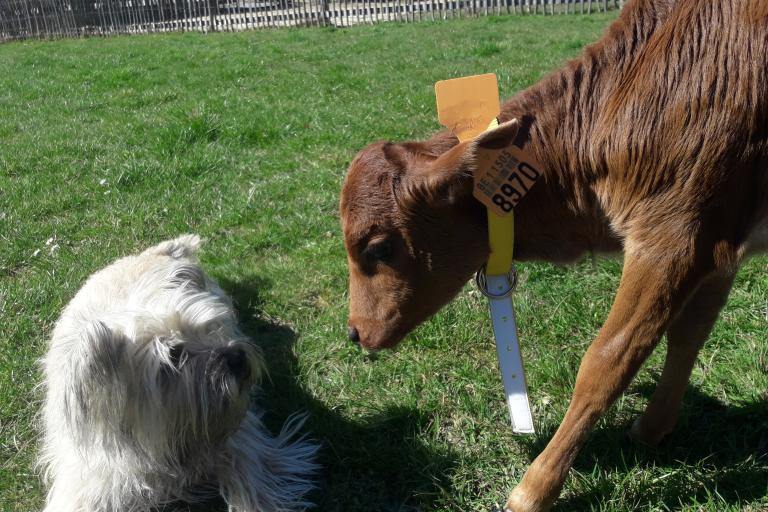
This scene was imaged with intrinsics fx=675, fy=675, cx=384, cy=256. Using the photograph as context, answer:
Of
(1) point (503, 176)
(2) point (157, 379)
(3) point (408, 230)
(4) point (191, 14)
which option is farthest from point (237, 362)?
(4) point (191, 14)

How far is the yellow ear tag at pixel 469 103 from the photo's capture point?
8.52 feet

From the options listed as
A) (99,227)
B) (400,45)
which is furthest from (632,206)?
(400,45)

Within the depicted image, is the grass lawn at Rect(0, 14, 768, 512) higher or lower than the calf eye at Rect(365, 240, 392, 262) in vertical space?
lower

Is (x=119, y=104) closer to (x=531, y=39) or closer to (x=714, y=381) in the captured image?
(x=531, y=39)

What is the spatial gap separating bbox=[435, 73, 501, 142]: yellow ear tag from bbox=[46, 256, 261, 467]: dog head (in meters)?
1.24

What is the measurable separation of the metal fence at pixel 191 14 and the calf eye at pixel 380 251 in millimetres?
18367

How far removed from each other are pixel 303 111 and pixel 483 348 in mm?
5062

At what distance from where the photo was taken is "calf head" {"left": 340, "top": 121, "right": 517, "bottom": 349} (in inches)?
99.4

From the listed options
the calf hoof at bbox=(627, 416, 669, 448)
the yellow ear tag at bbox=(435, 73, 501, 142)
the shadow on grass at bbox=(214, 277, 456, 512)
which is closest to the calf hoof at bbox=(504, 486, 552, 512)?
the shadow on grass at bbox=(214, 277, 456, 512)

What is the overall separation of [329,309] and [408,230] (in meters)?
1.76

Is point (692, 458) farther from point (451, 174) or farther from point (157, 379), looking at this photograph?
point (157, 379)

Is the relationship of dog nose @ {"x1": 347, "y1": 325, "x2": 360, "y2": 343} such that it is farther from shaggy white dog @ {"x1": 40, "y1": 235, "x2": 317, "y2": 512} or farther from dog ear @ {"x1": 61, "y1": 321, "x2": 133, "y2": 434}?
dog ear @ {"x1": 61, "y1": 321, "x2": 133, "y2": 434}

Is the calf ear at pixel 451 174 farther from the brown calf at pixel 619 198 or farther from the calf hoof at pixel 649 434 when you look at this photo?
the calf hoof at pixel 649 434

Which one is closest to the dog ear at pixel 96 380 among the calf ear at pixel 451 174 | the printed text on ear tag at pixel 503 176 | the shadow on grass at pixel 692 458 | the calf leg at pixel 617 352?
the calf ear at pixel 451 174
